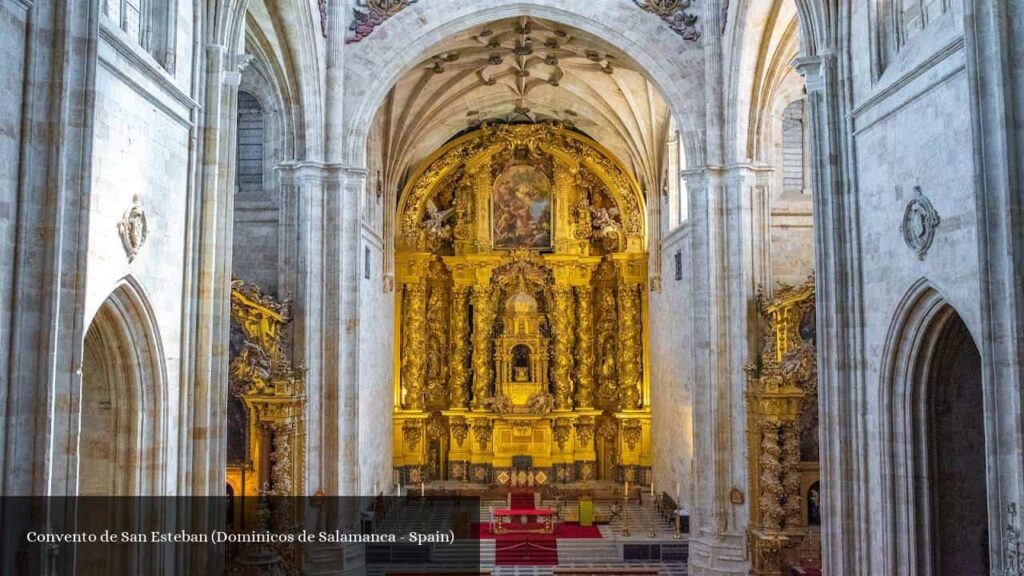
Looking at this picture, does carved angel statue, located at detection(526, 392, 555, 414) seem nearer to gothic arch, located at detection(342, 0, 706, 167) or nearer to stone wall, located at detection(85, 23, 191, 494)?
gothic arch, located at detection(342, 0, 706, 167)

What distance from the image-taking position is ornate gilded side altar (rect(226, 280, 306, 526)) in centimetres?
1752

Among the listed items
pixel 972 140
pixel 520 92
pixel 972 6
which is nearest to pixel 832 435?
pixel 972 140

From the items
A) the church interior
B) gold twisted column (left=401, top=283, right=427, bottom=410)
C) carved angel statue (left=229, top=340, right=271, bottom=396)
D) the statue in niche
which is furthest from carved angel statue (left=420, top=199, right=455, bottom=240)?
carved angel statue (left=229, top=340, right=271, bottom=396)

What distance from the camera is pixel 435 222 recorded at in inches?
1210

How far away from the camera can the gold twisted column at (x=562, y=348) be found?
1206 inches

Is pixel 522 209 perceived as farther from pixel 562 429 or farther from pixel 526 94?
pixel 562 429

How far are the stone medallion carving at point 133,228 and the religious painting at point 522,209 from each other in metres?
21.9

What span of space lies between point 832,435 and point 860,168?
3.68 metres

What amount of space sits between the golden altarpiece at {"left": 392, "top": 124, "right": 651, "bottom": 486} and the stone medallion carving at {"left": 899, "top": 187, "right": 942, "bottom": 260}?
20139 mm

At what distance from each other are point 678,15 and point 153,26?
12.6 meters

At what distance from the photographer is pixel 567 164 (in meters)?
31.1

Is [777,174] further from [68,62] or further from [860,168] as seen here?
[68,62]

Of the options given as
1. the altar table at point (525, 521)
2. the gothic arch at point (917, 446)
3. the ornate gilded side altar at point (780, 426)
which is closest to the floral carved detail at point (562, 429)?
the altar table at point (525, 521)

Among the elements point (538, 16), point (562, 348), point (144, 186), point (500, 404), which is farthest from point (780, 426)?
point (500, 404)
